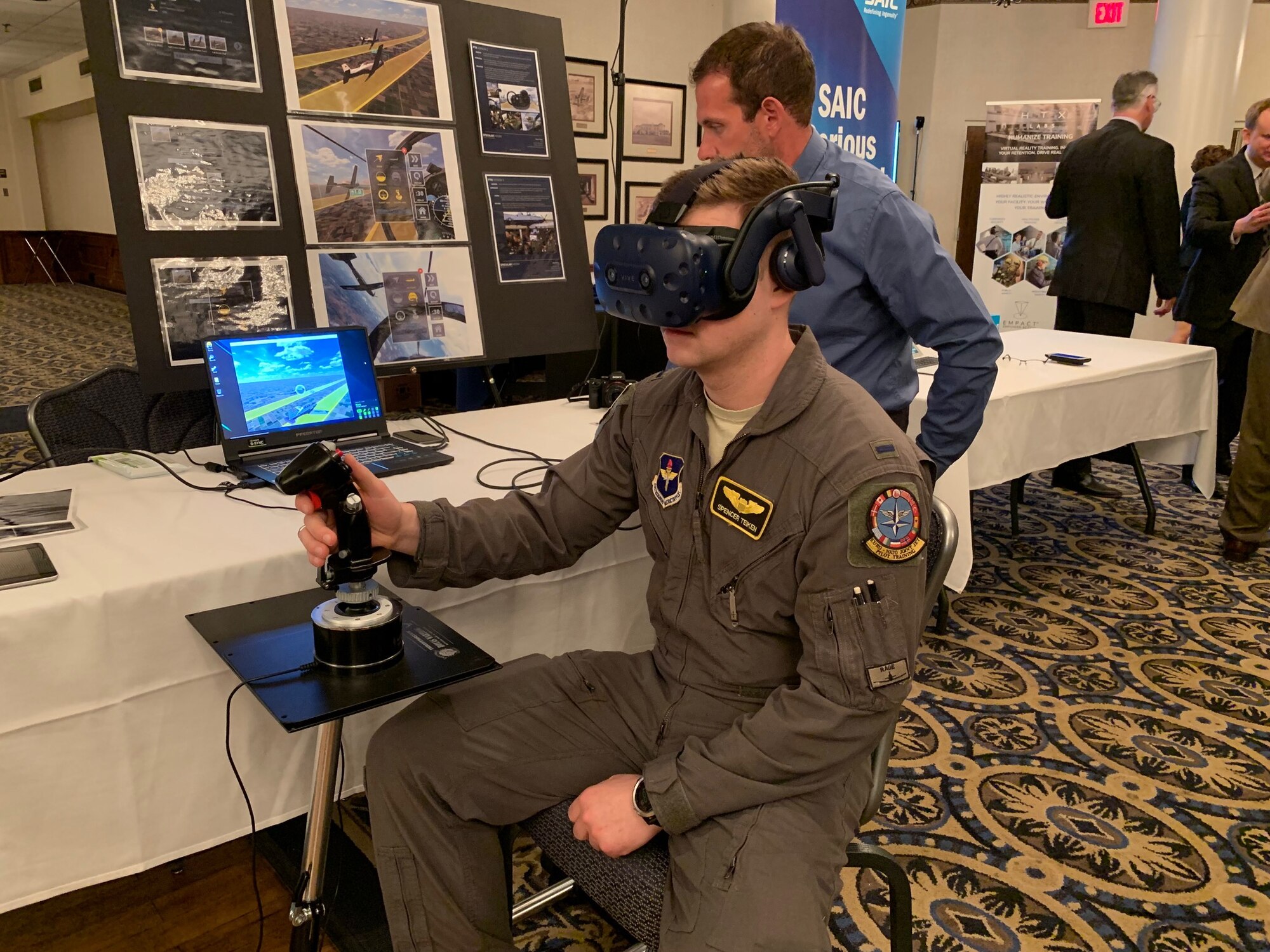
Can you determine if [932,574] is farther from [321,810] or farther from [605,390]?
[605,390]

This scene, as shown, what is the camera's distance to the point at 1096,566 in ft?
11.2

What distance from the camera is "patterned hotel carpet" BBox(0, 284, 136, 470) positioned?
21.4 feet

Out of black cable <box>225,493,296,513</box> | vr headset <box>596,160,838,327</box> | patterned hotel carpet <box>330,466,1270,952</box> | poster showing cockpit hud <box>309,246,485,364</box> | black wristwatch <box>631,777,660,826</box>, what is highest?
vr headset <box>596,160,838,327</box>

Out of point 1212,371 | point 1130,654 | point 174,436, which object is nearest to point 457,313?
point 174,436

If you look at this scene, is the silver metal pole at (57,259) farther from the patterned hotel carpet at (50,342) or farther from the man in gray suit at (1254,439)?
the man in gray suit at (1254,439)

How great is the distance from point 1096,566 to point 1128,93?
2051mm

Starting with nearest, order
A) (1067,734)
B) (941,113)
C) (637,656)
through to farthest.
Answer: (637,656) → (1067,734) → (941,113)

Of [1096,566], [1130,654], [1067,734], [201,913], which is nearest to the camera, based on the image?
[201,913]

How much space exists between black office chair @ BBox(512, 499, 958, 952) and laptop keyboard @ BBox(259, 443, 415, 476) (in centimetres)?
82

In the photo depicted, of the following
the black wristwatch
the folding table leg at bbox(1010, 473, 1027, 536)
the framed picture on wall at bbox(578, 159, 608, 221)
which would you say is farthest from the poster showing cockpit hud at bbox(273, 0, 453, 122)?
the framed picture on wall at bbox(578, 159, 608, 221)

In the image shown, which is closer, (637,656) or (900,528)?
(900,528)

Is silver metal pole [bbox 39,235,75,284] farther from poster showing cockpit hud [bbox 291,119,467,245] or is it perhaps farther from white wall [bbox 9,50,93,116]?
poster showing cockpit hud [bbox 291,119,467,245]

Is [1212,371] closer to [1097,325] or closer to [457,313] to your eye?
[1097,325]

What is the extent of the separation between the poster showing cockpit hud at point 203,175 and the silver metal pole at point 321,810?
49.6 inches
